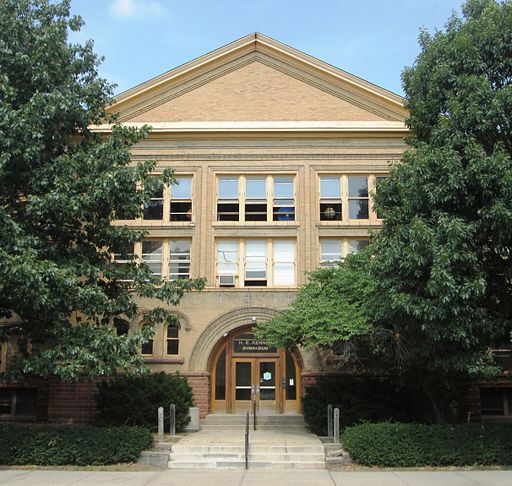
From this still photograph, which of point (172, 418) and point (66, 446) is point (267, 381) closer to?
point (172, 418)

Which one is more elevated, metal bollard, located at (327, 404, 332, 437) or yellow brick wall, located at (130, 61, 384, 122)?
yellow brick wall, located at (130, 61, 384, 122)

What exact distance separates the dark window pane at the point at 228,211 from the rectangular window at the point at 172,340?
4.70 m

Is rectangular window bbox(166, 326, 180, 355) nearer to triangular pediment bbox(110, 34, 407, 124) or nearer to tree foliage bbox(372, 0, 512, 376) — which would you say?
triangular pediment bbox(110, 34, 407, 124)

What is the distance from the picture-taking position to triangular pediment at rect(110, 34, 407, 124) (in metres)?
24.5

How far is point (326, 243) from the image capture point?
24.0 meters

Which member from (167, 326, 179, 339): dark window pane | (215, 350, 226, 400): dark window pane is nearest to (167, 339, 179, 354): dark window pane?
(167, 326, 179, 339): dark window pane

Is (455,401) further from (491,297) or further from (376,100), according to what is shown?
(376,100)

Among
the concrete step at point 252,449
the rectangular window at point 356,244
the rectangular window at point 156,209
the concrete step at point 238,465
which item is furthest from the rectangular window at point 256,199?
the concrete step at point 238,465

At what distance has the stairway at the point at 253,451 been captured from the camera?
1575 cm

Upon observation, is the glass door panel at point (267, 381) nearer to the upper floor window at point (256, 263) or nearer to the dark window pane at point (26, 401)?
the upper floor window at point (256, 263)

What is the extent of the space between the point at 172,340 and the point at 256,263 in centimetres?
439

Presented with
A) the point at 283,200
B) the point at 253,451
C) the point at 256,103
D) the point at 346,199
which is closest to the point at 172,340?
the point at 283,200

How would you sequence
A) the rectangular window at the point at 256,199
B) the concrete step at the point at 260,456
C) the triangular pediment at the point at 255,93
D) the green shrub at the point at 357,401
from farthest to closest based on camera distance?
the triangular pediment at the point at 255,93 → the rectangular window at the point at 256,199 → the green shrub at the point at 357,401 → the concrete step at the point at 260,456

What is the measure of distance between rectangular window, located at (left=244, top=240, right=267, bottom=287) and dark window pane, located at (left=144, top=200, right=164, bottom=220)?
3.66 m
